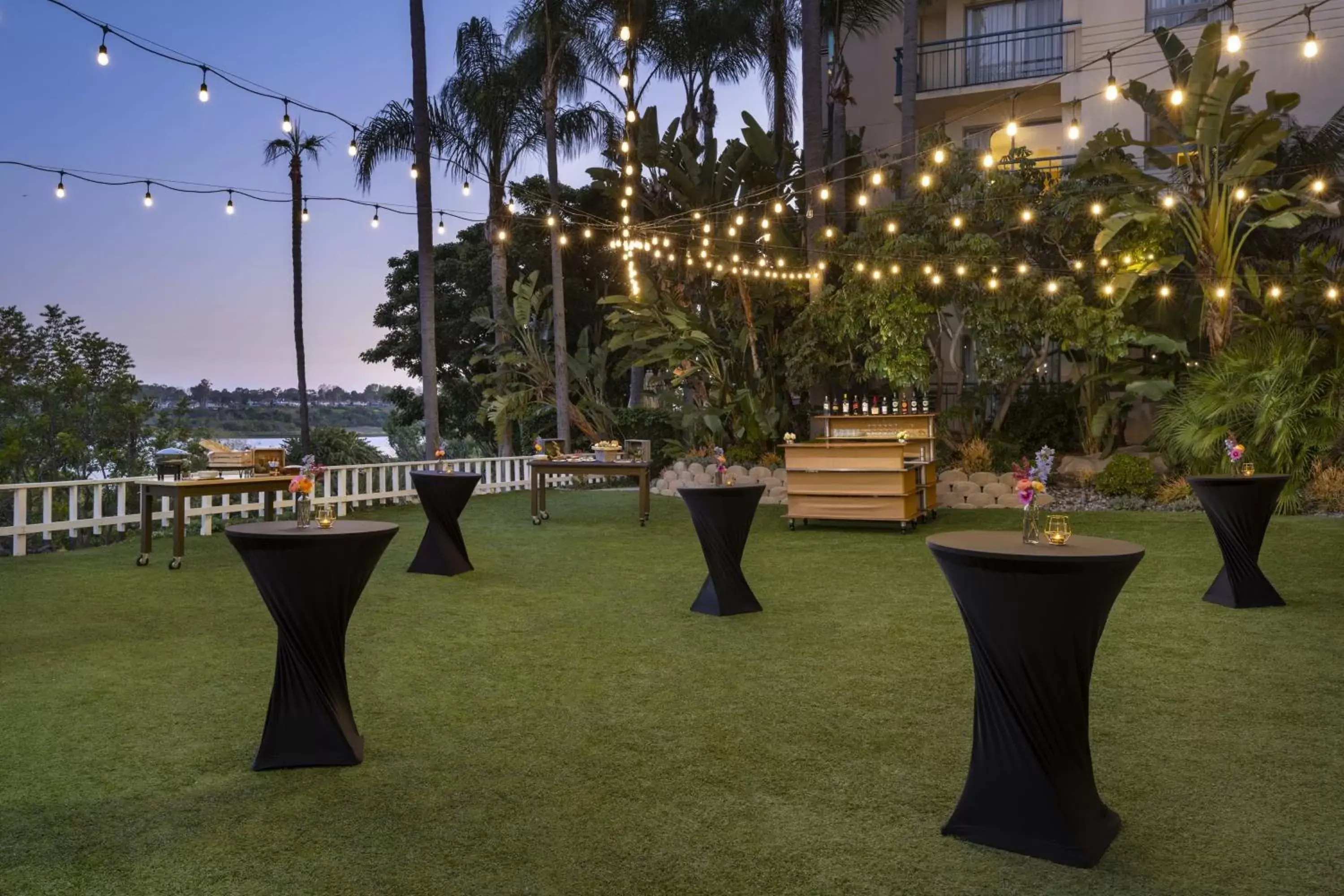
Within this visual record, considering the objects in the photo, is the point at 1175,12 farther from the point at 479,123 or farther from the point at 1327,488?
the point at 479,123

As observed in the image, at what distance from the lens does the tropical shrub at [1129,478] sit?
12148 millimetres

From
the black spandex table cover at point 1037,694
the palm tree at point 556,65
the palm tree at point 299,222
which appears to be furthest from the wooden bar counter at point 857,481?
the palm tree at point 299,222

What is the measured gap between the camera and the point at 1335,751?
3586mm

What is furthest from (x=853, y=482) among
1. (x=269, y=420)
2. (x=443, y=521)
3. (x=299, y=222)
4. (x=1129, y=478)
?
(x=269, y=420)

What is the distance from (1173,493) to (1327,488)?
1663mm

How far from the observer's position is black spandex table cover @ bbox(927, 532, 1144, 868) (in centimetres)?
282

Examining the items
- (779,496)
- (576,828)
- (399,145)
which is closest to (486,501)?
(779,496)

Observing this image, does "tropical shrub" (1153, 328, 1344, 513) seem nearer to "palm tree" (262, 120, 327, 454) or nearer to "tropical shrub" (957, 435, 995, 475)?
"tropical shrub" (957, 435, 995, 475)

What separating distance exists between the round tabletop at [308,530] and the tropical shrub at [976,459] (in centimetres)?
1060

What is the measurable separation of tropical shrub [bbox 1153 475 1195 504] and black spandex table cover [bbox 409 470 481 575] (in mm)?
8562

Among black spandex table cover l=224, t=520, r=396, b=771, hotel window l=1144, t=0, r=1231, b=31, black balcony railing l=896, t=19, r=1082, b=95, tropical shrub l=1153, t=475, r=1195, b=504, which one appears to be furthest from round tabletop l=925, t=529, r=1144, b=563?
black balcony railing l=896, t=19, r=1082, b=95

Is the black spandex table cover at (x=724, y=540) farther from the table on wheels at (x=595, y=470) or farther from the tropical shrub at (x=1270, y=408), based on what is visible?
the tropical shrub at (x=1270, y=408)

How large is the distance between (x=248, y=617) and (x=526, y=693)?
2709 millimetres

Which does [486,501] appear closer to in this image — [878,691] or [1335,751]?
[878,691]
